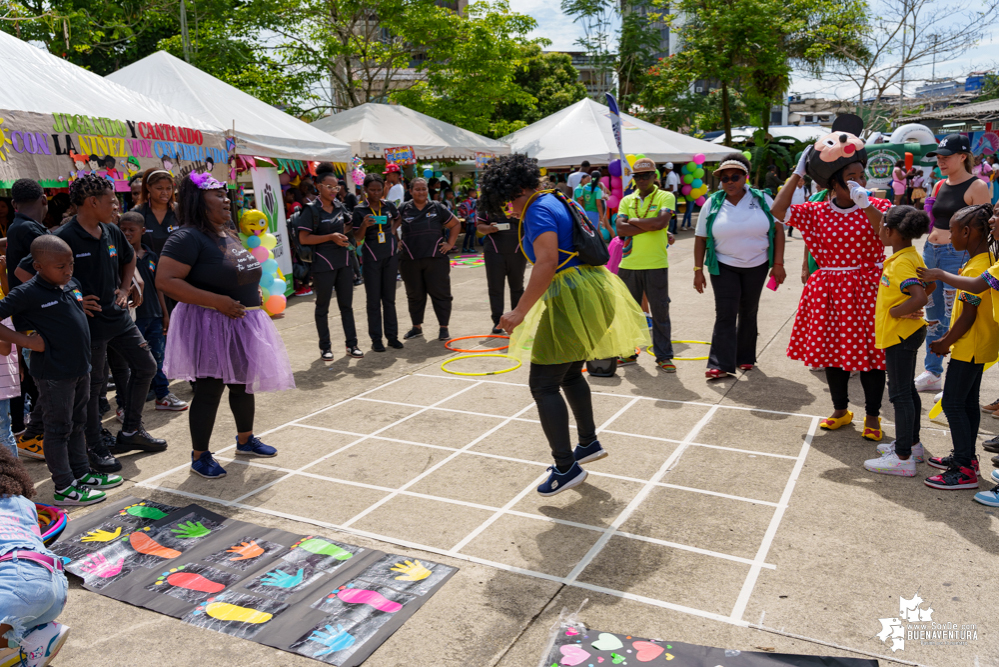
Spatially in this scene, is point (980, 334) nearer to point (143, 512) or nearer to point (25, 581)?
point (25, 581)

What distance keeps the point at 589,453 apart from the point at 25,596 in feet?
8.81

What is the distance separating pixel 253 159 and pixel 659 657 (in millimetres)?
9424

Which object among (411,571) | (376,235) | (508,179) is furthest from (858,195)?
(376,235)

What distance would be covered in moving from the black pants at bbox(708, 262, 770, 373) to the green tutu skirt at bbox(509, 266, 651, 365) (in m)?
2.32

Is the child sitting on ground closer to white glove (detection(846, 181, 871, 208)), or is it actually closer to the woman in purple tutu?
the woman in purple tutu

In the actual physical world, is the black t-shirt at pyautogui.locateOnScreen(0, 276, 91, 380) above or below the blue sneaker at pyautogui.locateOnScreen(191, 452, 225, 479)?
above

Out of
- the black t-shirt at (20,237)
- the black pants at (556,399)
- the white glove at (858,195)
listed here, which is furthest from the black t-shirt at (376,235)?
the white glove at (858,195)

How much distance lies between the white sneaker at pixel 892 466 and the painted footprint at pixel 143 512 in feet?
13.0

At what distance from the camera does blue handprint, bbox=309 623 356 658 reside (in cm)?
270

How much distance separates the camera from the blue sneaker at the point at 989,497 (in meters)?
3.59

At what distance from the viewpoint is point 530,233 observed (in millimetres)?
3678

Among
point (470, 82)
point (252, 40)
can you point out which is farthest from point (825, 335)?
point (252, 40)

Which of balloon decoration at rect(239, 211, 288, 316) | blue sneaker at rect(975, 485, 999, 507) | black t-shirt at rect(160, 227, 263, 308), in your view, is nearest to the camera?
blue sneaker at rect(975, 485, 999, 507)

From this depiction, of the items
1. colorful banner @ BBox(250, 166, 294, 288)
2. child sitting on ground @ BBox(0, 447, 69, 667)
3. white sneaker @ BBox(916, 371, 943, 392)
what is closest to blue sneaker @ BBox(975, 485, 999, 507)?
white sneaker @ BBox(916, 371, 943, 392)
